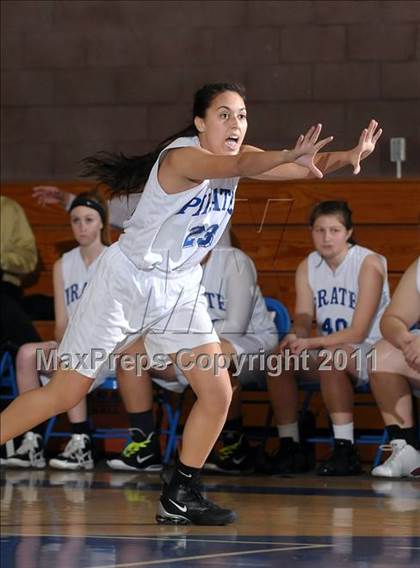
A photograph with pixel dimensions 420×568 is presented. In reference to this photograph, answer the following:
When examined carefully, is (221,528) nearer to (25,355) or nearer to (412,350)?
(412,350)

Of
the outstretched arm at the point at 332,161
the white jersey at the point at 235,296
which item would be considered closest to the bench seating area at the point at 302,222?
the white jersey at the point at 235,296

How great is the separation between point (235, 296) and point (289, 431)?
0.79 metres

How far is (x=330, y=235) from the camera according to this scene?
269 inches

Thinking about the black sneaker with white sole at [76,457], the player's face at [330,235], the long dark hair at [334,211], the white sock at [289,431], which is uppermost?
the long dark hair at [334,211]

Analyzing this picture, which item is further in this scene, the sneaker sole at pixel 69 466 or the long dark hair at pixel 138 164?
the sneaker sole at pixel 69 466

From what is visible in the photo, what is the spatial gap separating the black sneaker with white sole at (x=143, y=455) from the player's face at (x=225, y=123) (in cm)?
244

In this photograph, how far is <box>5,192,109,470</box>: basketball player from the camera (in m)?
7.01

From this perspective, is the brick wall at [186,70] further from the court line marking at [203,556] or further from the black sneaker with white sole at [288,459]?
the court line marking at [203,556]

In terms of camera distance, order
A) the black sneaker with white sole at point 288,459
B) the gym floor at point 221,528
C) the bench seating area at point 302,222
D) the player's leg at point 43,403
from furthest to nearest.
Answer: the bench seating area at point 302,222 < the black sneaker with white sole at point 288,459 < the player's leg at point 43,403 < the gym floor at point 221,528

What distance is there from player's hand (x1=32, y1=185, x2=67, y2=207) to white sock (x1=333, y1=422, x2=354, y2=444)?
231 cm

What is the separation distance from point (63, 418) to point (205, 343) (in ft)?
11.2

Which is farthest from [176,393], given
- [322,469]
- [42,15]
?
[42,15]

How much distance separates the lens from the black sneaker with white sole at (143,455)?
679 cm

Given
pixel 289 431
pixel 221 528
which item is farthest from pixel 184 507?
pixel 289 431
